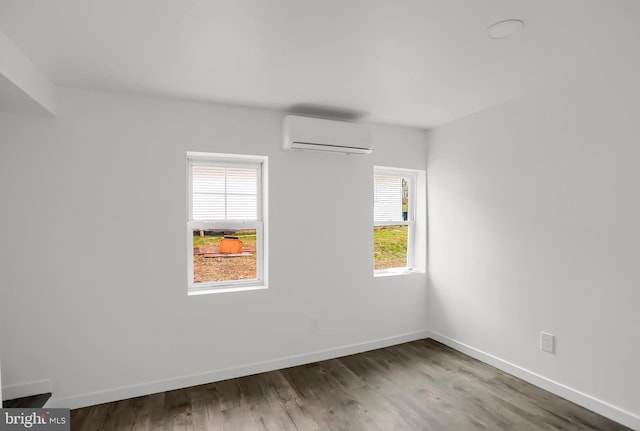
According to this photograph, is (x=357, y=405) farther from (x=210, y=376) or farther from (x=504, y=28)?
(x=504, y=28)

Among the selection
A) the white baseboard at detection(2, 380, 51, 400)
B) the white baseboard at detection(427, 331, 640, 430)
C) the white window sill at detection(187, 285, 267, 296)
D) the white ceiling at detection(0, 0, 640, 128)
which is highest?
the white ceiling at detection(0, 0, 640, 128)

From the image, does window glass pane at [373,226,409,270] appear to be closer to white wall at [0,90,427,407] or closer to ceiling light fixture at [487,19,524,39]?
white wall at [0,90,427,407]

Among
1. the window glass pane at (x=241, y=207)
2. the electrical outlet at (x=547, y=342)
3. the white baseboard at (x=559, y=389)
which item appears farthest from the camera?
the window glass pane at (x=241, y=207)

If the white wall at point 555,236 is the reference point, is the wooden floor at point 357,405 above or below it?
below

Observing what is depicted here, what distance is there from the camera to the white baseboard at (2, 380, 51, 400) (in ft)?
7.70

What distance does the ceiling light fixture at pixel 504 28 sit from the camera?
1.73 meters

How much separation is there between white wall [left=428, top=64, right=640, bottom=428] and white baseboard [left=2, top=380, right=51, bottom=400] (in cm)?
360

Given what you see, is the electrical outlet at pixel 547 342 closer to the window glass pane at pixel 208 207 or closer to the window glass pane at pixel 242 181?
the window glass pane at pixel 242 181

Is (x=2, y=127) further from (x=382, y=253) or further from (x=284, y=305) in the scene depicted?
(x=382, y=253)

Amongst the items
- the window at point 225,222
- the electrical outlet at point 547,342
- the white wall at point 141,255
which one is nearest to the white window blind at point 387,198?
the white wall at point 141,255

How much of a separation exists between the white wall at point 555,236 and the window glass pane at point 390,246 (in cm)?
56

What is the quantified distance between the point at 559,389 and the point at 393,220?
2.12 m

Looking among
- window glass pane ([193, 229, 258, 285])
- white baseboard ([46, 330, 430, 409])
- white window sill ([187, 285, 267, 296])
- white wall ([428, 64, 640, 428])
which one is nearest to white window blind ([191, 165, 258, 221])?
window glass pane ([193, 229, 258, 285])

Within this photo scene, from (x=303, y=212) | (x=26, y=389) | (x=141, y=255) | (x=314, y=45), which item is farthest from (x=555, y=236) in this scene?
(x=26, y=389)
